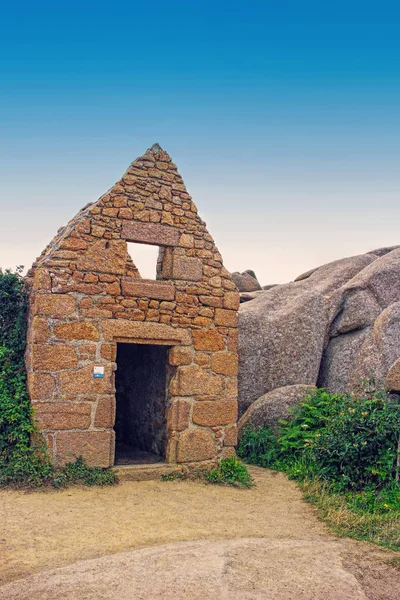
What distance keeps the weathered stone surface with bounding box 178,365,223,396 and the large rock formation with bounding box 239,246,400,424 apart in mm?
2102

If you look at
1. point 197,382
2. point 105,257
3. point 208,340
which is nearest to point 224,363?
point 208,340

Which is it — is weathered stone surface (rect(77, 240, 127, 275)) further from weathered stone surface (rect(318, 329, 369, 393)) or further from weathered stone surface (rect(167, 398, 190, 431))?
weathered stone surface (rect(318, 329, 369, 393))

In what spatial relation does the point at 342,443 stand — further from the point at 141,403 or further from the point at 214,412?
the point at 141,403

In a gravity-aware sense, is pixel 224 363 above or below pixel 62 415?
above

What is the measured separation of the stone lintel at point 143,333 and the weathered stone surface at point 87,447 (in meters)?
1.48

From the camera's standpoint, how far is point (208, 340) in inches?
391

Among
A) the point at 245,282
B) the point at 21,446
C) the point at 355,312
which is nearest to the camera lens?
the point at 21,446

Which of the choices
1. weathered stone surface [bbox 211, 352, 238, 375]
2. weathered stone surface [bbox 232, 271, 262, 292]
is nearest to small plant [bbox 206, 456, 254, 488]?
weathered stone surface [bbox 211, 352, 238, 375]

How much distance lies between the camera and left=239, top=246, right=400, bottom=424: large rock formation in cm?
1222

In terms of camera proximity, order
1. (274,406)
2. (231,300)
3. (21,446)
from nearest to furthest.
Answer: (21,446) < (231,300) < (274,406)

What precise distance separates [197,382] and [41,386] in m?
2.56

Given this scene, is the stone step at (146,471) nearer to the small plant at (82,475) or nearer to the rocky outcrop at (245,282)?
the small plant at (82,475)

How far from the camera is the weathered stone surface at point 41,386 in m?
8.48

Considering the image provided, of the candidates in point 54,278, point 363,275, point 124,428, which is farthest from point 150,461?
point 363,275
